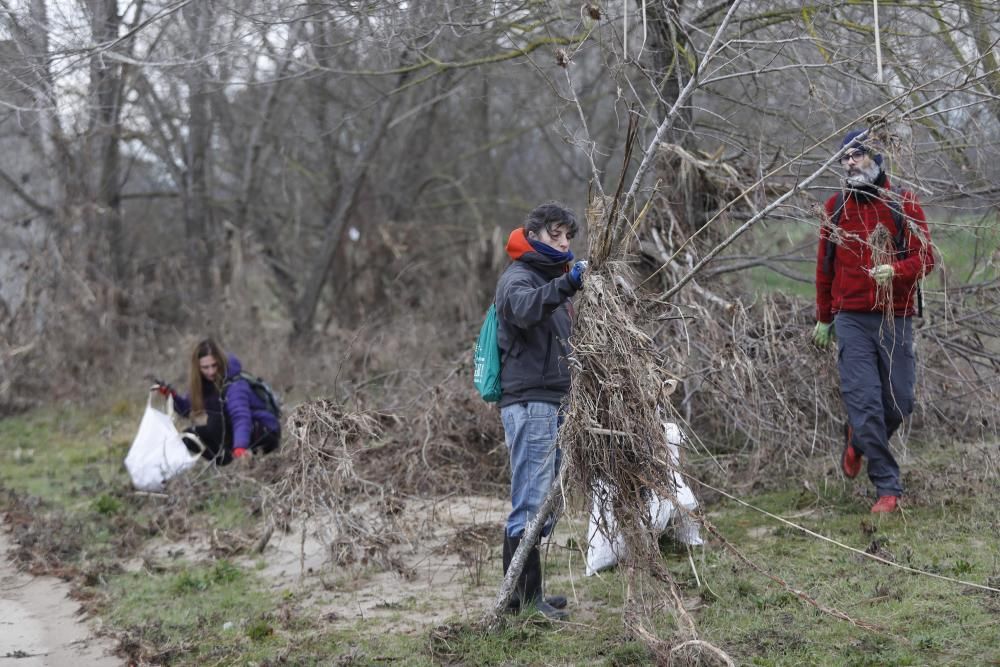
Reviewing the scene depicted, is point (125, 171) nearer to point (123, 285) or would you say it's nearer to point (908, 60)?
point (123, 285)

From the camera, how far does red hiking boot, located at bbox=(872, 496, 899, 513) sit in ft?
18.8

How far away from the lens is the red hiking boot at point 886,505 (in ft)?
18.8

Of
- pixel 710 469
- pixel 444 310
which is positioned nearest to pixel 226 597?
pixel 710 469

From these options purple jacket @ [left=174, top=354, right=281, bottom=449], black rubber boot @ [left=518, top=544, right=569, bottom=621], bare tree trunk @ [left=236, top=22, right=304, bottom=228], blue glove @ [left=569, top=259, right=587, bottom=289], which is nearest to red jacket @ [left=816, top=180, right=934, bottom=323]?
blue glove @ [left=569, top=259, right=587, bottom=289]

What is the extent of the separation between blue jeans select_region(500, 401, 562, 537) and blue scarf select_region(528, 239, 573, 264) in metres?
0.63

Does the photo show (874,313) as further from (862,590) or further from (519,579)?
(519,579)

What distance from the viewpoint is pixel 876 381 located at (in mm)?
5734

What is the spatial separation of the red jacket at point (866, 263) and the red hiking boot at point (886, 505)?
966mm

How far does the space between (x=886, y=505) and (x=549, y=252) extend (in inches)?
94.3

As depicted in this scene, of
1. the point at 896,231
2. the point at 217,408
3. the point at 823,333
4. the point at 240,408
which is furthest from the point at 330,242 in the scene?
the point at 896,231

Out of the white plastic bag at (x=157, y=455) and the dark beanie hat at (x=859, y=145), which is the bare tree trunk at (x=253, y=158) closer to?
the white plastic bag at (x=157, y=455)

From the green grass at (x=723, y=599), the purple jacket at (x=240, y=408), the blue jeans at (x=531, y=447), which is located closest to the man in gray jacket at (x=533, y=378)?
the blue jeans at (x=531, y=447)

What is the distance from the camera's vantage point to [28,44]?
7.28 metres

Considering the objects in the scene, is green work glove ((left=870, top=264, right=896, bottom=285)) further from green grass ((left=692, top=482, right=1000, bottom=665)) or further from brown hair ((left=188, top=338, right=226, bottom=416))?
brown hair ((left=188, top=338, right=226, bottom=416))
